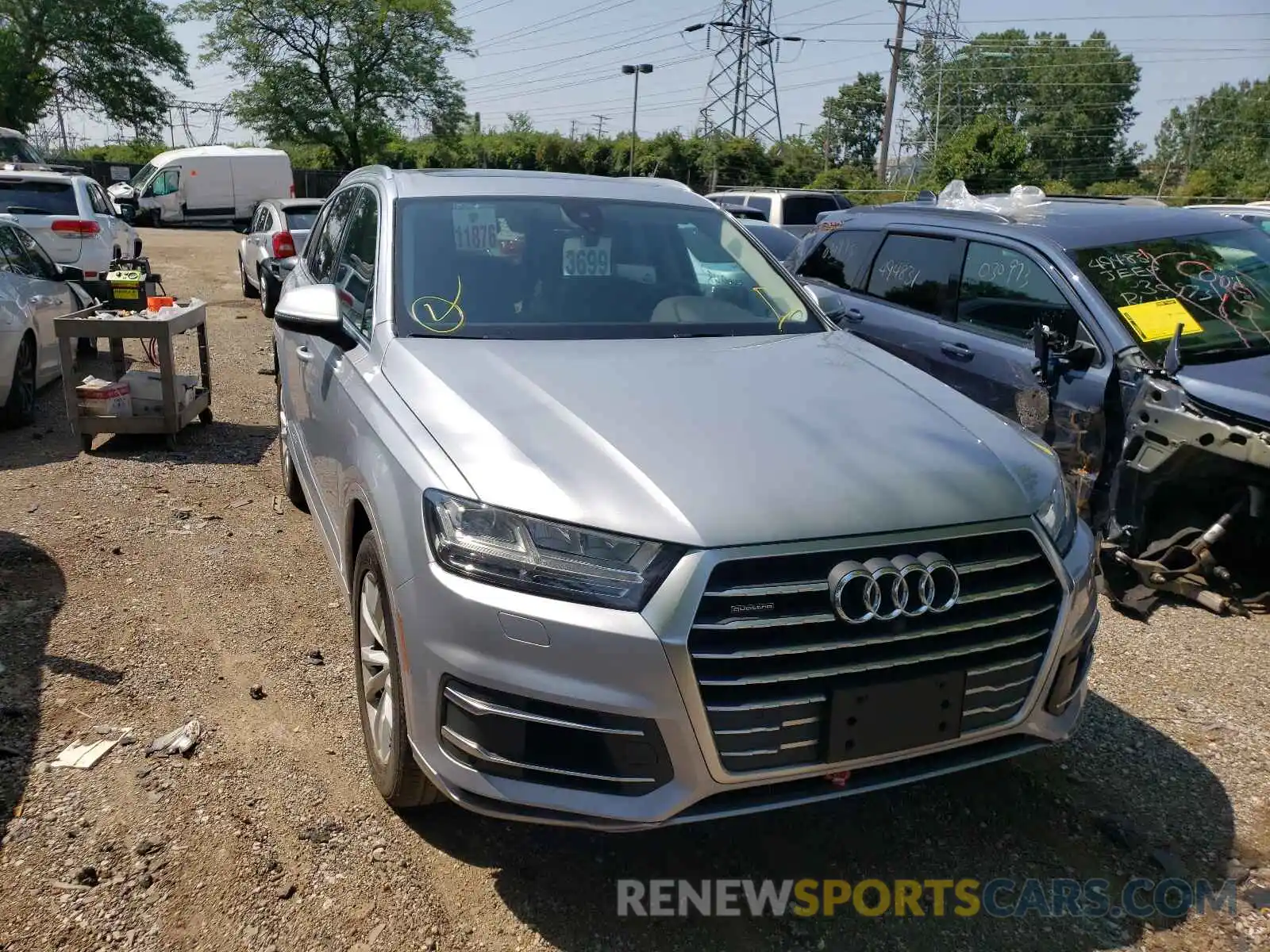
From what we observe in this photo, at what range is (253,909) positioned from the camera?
101 inches

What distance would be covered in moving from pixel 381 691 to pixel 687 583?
1.20 meters

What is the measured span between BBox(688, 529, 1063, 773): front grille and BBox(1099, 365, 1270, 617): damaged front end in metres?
2.36

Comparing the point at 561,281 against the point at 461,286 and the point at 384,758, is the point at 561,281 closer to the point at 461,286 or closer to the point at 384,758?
the point at 461,286

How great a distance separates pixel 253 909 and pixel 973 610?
1990 mm

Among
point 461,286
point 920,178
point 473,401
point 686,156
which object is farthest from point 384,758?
point 686,156

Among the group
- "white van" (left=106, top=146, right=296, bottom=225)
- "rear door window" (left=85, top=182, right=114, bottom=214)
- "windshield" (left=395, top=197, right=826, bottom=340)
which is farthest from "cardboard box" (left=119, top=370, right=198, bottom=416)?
"white van" (left=106, top=146, right=296, bottom=225)

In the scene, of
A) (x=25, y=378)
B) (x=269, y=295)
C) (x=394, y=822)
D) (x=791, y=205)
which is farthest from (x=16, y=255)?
(x=791, y=205)

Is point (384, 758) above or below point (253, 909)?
above

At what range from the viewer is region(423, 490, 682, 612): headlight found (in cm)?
222

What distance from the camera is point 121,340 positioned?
707cm

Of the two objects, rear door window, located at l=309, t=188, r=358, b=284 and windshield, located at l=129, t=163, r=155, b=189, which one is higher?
windshield, located at l=129, t=163, r=155, b=189

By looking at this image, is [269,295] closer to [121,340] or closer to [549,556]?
[121,340]

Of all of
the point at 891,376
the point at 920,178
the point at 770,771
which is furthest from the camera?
the point at 920,178

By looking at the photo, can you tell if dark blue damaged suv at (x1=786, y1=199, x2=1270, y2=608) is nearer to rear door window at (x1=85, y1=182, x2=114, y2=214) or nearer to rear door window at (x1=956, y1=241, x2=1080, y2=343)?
rear door window at (x1=956, y1=241, x2=1080, y2=343)
